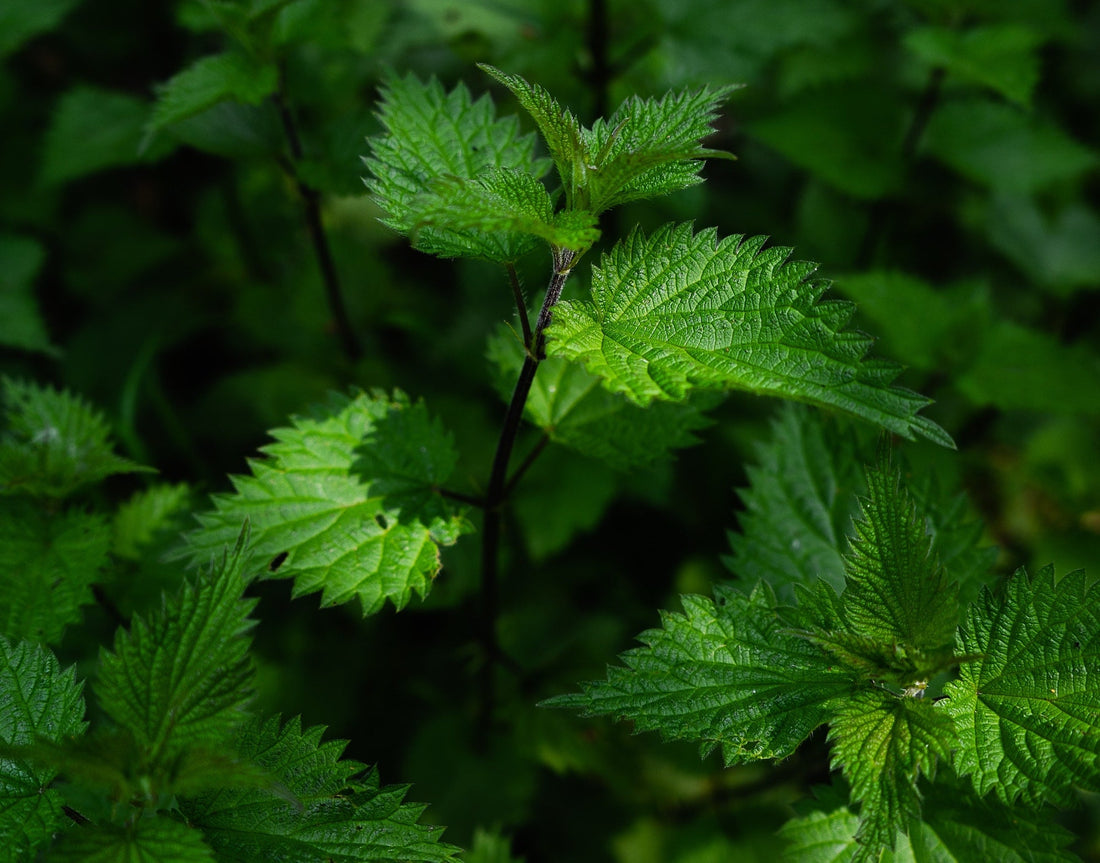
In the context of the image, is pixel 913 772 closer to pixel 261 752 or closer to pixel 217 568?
pixel 261 752

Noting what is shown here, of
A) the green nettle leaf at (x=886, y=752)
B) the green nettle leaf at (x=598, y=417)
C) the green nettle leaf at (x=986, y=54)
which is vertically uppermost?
the green nettle leaf at (x=986, y=54)

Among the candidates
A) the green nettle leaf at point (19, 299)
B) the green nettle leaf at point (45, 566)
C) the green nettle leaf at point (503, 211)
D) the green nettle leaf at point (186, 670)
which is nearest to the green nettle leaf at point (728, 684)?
the green nettle leaf at point (186, 670)

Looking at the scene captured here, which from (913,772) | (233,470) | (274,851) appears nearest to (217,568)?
(274,851)

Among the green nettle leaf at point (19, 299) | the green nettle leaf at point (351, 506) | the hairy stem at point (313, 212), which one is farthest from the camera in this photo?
the green nettle leaf at point (19, 299)

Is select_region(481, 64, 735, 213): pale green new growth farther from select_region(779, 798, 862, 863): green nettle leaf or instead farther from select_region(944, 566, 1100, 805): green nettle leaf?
select_region(779, 798, 862, 863): green nettle leaf

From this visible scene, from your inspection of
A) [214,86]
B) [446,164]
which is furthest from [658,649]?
[214,86]

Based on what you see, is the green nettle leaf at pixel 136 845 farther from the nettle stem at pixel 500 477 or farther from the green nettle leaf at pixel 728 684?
the nettle stem at pixel 500 477

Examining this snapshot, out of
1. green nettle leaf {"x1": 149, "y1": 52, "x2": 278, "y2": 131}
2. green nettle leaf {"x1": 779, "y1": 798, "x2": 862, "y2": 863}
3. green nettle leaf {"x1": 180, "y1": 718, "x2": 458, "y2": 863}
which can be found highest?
green nettle leaf {"x1": 149, "y1": 52, "x2": 278, "y2": 131}

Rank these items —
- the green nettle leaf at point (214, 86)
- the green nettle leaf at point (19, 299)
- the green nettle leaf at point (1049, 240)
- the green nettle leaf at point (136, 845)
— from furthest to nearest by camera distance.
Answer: the green nettle leaf at point (1049, 240) < the green nettle leaf at point (19, 299) < the green nettle leaf at point (214, 86) < the green nettle leaf at point (136, 845)

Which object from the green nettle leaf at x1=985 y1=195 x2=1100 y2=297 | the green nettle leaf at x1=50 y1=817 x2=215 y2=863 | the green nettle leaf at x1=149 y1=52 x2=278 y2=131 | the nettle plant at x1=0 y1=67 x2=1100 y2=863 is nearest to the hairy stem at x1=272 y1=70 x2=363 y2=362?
the green nettle leaf at x1=149 y1=52 x2=278 y2=131
